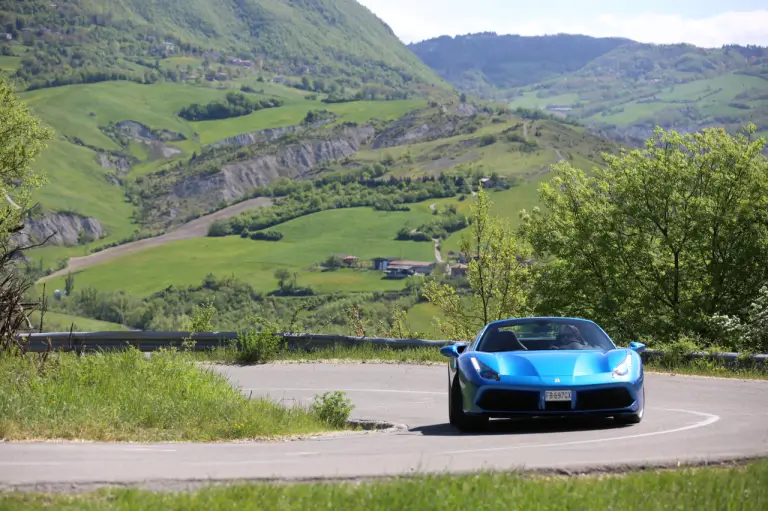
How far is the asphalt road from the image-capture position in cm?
704

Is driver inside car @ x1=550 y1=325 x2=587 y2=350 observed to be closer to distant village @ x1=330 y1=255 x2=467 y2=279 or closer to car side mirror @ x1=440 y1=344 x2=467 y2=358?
car side mirror @ x1=440 y1=344 x2=467 y2=358

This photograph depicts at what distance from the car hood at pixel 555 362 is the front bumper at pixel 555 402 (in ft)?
0.61

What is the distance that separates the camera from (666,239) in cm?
3388

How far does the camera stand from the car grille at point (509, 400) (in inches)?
410

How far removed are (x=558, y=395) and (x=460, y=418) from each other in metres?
1.26

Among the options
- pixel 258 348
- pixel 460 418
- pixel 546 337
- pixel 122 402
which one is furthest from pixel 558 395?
pixel 258 348

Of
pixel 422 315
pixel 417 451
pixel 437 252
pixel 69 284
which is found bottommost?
pixel 69 284

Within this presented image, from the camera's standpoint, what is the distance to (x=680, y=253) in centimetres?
3434

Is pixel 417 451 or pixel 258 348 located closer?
pixel 417 451

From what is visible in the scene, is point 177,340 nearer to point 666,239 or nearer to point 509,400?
point 509,400

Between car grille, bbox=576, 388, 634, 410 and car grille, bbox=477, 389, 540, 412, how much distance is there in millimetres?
471

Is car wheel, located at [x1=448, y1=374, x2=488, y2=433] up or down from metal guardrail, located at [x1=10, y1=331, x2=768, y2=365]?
up

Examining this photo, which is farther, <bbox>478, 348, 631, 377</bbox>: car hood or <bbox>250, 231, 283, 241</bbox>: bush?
<bbox>250, 231, 283, 241</bbox>: bush

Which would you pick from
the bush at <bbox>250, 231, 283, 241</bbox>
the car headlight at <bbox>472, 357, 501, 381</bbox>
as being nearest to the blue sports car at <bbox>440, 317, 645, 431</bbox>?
the car headlight at <bbox>472, 357, 501, 381</bbox>
